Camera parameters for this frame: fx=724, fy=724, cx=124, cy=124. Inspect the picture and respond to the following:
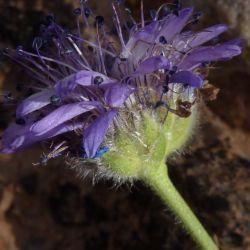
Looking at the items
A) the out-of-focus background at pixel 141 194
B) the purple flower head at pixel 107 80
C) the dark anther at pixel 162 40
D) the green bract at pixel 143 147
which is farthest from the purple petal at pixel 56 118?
the out-of-focus background at pixel 141 194

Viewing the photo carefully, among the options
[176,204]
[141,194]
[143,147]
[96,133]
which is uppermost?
[96,133]

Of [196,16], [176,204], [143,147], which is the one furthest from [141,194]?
[196,16]

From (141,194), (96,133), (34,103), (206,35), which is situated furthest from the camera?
(141,194)

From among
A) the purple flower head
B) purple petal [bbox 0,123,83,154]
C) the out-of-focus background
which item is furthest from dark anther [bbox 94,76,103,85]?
the out-of-focus background

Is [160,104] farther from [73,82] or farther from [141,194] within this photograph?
[141,194]

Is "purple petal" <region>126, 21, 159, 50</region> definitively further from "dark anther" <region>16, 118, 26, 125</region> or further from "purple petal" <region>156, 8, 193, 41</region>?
"dark anther" <region>16, 118, 26, 125</region>

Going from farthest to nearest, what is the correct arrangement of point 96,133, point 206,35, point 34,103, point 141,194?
1. point 141,194
2. point 206,35
3. point 34,103
4. point 96,133

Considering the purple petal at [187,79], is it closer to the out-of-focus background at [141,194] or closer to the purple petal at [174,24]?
the purple petal at [174,24]
